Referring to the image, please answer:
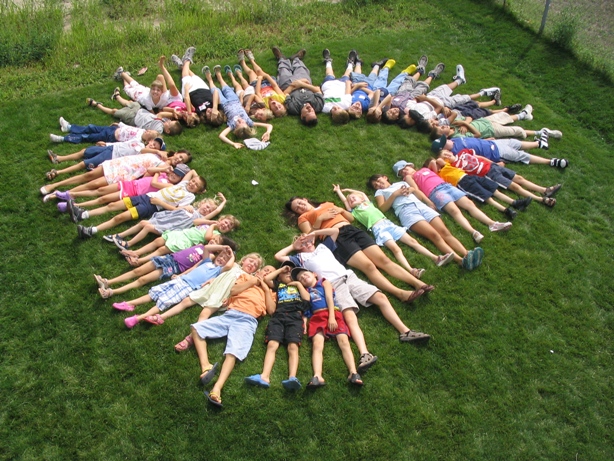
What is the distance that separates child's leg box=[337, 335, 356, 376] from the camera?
21.2 ft

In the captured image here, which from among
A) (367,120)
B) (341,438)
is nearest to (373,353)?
(341,438)

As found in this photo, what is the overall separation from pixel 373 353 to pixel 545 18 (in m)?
11.9

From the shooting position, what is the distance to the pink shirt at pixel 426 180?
8961 millimetres

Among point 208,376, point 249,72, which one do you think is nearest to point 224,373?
point 208,376

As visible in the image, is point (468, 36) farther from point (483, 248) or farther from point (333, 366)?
point (333, 366)

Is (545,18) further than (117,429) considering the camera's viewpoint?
Yes

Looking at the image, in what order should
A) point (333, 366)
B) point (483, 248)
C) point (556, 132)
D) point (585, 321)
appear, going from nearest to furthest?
point (333, 366) → point (585, 321) → point (483, 248) → point (556, 132)

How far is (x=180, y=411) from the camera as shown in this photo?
5934 mm

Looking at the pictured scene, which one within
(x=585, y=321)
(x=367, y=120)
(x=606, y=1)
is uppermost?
(x=606, y=1)

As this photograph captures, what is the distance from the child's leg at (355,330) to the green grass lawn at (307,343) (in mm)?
202

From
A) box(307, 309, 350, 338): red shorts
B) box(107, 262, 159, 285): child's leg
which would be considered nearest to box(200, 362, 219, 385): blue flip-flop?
box(307, 309, 350, 338): red shorts

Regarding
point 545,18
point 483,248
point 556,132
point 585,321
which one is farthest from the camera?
point 545,18

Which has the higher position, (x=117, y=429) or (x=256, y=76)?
(x=256, y=76)

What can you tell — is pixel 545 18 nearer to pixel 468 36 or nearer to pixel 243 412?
pixel 468 36
